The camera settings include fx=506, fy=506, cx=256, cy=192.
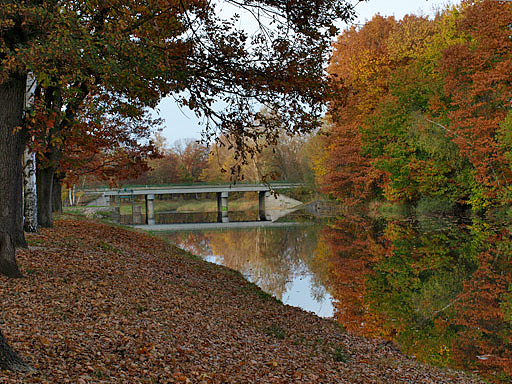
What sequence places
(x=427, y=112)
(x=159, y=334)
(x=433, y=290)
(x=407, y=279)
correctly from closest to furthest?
(x=159, y=334) < (x=433, y=290) < (x=407, y=279) < (x=427, y=112)

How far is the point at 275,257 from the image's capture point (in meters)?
21.5

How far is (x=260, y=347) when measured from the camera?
7.63m

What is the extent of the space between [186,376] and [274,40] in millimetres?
6259

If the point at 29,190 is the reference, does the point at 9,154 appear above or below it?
above

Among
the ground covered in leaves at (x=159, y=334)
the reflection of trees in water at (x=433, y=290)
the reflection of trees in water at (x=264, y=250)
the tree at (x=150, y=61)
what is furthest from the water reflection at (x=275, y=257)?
the tree at (x=150, y=61)

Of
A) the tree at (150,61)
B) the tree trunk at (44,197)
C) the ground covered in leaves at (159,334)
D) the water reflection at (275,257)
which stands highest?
the tree at (150,61)

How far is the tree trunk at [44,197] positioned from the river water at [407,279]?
6.72 m

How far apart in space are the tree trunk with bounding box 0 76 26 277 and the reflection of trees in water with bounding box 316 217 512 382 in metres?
6.76

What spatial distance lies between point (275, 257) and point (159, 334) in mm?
14707

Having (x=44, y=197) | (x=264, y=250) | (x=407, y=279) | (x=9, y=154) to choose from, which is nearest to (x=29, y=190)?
(x=44, y=197)

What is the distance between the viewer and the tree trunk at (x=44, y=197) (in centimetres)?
1566

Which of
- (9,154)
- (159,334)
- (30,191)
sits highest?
(9,154)

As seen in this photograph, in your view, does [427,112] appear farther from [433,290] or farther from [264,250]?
[433,290]

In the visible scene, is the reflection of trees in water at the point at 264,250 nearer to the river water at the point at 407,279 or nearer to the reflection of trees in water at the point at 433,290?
the river water at the point at 407,279
